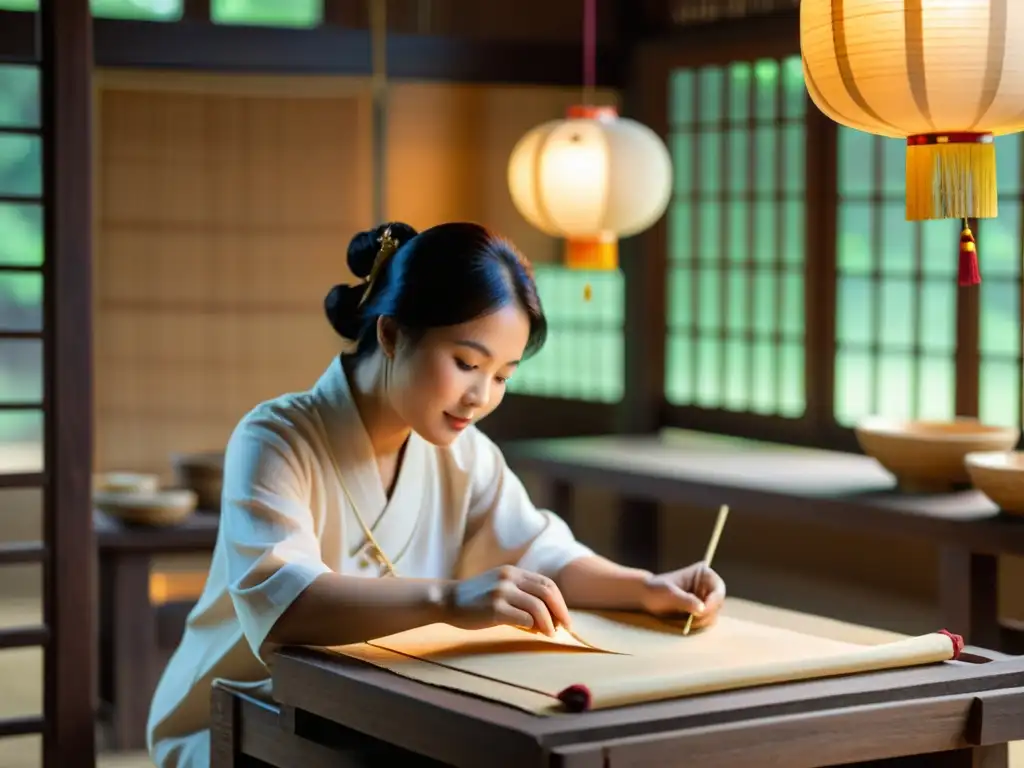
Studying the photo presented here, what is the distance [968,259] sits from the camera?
2.53 meters

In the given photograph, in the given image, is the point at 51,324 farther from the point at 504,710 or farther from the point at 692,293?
the point at 692,293

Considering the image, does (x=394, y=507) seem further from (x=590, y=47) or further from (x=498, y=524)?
(x=590, y=47)

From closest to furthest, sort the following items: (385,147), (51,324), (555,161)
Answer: (51,324) < (555,161) < (385,147)

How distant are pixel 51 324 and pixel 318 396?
51.5 inches

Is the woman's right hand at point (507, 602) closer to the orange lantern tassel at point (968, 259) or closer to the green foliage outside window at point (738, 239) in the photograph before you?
the orange lantern tassel at point (968, 259)

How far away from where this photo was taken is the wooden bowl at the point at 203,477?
4.99 m

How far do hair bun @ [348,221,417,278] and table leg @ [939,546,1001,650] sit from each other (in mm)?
2062

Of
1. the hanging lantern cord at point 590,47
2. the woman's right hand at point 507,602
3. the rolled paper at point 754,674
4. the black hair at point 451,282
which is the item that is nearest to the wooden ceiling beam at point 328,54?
the hanging lantern cord at point 590,47

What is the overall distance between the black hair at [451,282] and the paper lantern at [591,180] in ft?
7.47

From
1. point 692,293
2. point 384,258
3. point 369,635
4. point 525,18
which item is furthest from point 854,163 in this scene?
point 369,635

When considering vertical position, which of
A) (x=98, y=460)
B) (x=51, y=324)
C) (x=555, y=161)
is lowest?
(x=98, y=460)

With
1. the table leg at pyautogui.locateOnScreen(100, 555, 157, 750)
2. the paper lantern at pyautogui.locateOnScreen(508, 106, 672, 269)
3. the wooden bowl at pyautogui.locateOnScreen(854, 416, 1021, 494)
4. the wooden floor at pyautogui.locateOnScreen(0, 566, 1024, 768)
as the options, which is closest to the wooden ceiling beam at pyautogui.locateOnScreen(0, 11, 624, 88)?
the paper lantern at pyautogui.locateOnScreen(508, 106, 672, 269)

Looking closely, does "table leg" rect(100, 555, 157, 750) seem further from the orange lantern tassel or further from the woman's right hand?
the orange lantern tassel

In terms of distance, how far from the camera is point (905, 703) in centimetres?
200
